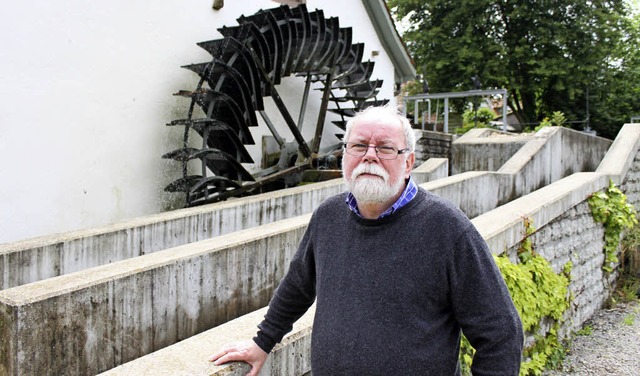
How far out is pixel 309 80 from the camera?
9594mm

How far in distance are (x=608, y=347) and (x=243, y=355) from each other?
238 inches

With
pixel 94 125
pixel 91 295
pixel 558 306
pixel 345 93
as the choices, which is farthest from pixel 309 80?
pixel 91 295

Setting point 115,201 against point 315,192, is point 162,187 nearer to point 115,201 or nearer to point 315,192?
point 115,201

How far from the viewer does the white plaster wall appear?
18.7 feet

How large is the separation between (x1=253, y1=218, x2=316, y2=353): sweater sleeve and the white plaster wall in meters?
4.39

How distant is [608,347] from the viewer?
6.82 metres

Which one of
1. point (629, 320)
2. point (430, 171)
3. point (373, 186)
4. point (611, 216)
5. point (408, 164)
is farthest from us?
point (611, 216)

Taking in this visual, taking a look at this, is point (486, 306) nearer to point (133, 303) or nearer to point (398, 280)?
point (398, 280)

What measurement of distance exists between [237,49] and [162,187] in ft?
6.82

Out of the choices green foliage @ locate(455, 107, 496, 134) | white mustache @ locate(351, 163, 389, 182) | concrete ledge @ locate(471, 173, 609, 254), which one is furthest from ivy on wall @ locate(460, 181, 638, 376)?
green foliage @ locate(455, 107, 496, 134)

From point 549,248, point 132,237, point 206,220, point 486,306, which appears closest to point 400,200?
point 486,306

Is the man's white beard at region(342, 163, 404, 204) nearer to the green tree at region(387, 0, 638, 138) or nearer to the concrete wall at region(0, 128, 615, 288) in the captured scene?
the concrete wall at region(0, 128, 615, 288)

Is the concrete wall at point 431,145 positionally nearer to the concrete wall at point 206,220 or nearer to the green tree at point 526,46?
the concrete wall at point 206,220

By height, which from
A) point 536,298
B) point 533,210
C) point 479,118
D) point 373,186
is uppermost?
point 479,118
